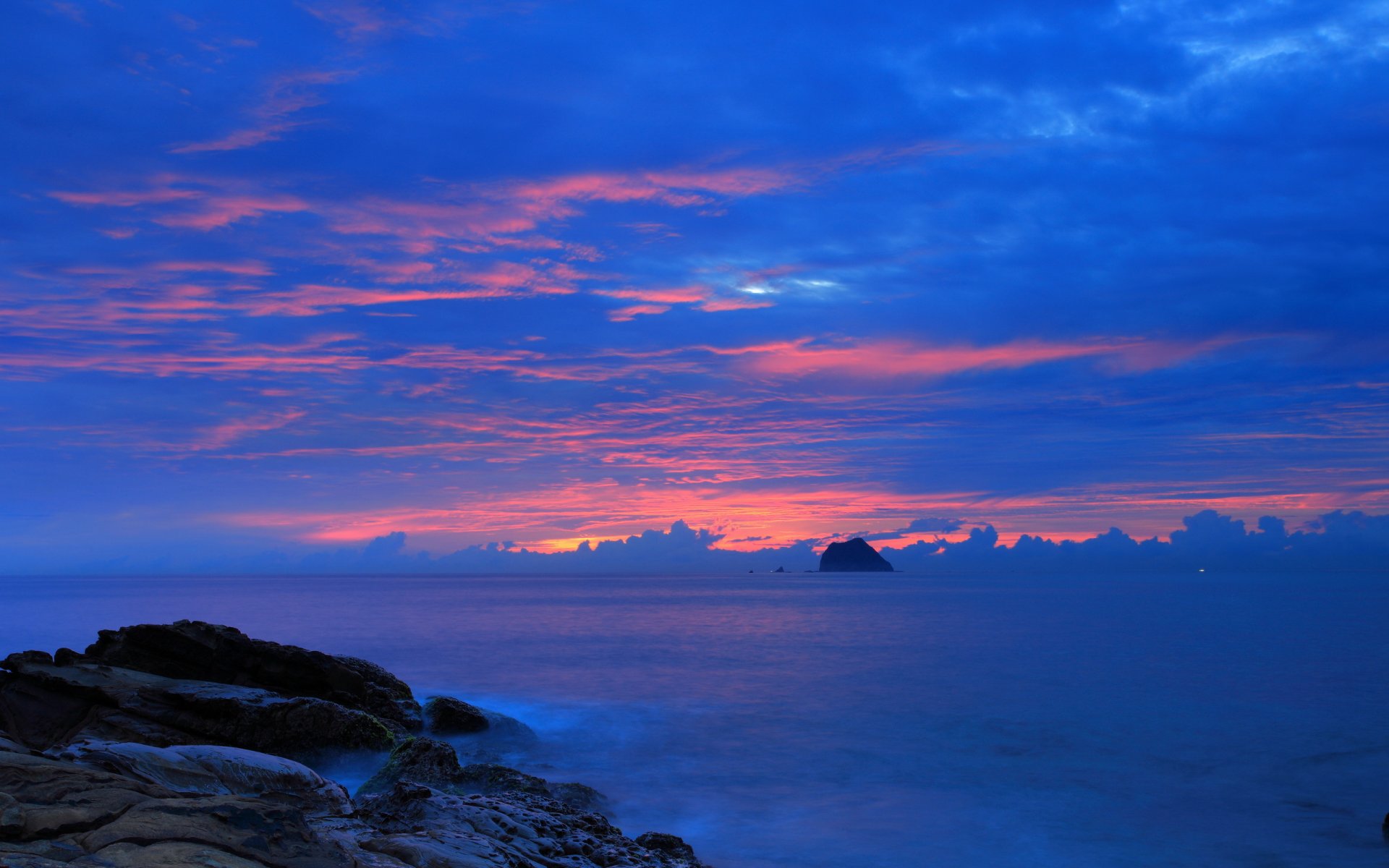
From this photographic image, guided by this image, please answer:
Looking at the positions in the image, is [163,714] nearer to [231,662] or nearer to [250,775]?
[231,662]

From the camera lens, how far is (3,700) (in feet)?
52.5

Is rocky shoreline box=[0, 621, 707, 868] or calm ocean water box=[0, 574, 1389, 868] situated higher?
rocky shoreline box=[0, 621, 707, 868]

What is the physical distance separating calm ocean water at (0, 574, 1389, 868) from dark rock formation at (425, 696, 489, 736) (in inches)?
74.0

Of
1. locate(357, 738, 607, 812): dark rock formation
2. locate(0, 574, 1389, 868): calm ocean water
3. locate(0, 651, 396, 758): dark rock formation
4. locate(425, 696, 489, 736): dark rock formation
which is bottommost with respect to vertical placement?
locate(0, 574, 1389, 868): calm ocean water

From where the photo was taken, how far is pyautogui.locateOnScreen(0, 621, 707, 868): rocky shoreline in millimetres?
6395

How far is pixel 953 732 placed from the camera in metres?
23.2

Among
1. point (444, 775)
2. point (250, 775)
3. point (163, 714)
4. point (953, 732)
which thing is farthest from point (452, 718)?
point (953, 732)

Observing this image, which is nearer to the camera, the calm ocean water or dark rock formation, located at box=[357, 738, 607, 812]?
dark rock formation, located at box=[357, 738, 607, 812]

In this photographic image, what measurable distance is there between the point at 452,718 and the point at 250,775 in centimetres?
1192

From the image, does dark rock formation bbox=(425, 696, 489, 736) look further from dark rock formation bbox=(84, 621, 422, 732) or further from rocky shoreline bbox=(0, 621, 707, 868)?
dark rock formation bbox=(84, 621, 422, 732)

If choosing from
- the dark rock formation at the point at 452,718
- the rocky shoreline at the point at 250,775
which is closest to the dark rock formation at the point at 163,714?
the rocky shoreline at the point at 250,775

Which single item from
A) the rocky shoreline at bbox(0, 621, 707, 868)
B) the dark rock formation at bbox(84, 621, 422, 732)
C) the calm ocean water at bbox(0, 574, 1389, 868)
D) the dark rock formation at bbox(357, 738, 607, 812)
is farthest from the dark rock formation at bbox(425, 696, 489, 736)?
the dark rock formation at bbox(357, 738, 607, 812)

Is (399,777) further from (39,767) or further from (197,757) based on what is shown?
(39,767)

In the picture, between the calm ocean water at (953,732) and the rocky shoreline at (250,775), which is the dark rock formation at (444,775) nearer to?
the rocky shoreline at (250,775)
